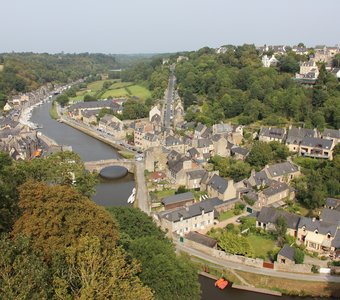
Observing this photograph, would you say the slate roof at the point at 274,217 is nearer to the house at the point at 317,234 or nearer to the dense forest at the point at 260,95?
the house at the point at 317,234

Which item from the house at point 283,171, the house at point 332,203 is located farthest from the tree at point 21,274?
the house at point 283,171

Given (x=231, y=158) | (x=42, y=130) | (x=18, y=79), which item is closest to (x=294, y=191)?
(x=231, y=158)

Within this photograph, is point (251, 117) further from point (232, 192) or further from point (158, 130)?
point (232, 192)

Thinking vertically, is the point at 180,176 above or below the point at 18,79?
below

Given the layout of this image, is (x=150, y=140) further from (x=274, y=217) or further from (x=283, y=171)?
(x=274, y=217)

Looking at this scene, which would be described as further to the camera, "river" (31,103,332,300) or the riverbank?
"river" (31,103,332,300)

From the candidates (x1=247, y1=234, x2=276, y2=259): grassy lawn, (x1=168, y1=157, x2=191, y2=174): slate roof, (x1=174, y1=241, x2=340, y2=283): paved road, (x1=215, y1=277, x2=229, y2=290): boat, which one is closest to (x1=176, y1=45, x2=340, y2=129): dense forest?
(x1=168, y1=157, x2=191, y2=174): slate roof

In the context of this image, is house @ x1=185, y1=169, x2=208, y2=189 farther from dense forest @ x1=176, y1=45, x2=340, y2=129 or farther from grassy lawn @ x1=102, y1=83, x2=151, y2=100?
grassy lawn @ x1=102, y1=83, x2=151, y2=100
